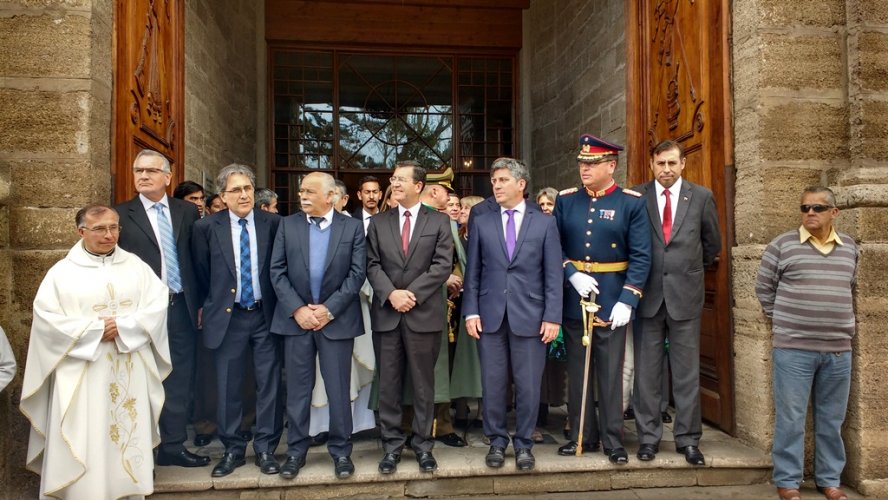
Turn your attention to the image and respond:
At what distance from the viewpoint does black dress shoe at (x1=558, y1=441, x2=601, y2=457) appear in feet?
13.1

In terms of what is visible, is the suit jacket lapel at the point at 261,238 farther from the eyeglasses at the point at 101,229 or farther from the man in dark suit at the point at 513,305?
the man in dark suit at the point at 513,305

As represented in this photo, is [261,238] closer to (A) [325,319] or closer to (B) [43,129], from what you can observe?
(A) [325,319]

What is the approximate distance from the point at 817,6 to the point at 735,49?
53cm

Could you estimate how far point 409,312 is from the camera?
3.76 metres

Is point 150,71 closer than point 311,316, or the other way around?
point 311,316

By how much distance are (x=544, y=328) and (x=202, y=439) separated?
2463mm

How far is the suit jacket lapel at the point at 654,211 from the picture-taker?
13.2 feet

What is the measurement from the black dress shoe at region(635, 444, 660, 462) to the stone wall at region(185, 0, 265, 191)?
14.7 ft

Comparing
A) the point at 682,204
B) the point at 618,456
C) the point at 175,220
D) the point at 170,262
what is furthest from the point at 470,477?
the point at 175,220

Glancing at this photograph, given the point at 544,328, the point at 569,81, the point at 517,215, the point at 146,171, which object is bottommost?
the point at 544,328

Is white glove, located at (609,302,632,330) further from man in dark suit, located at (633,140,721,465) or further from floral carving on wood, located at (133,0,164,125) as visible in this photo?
floral carving on wood, located at (133,0,164,125)

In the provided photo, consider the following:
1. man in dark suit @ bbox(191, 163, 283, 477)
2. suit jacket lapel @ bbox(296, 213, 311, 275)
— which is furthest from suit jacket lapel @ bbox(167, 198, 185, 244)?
suit jacket lapel @ bbox(296, 213, 311, 275)

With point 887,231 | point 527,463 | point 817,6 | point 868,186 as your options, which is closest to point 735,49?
point 817,6

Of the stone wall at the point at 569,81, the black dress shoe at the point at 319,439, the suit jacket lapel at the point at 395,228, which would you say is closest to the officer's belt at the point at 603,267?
the suit jacket lapel at the point at 395,228
